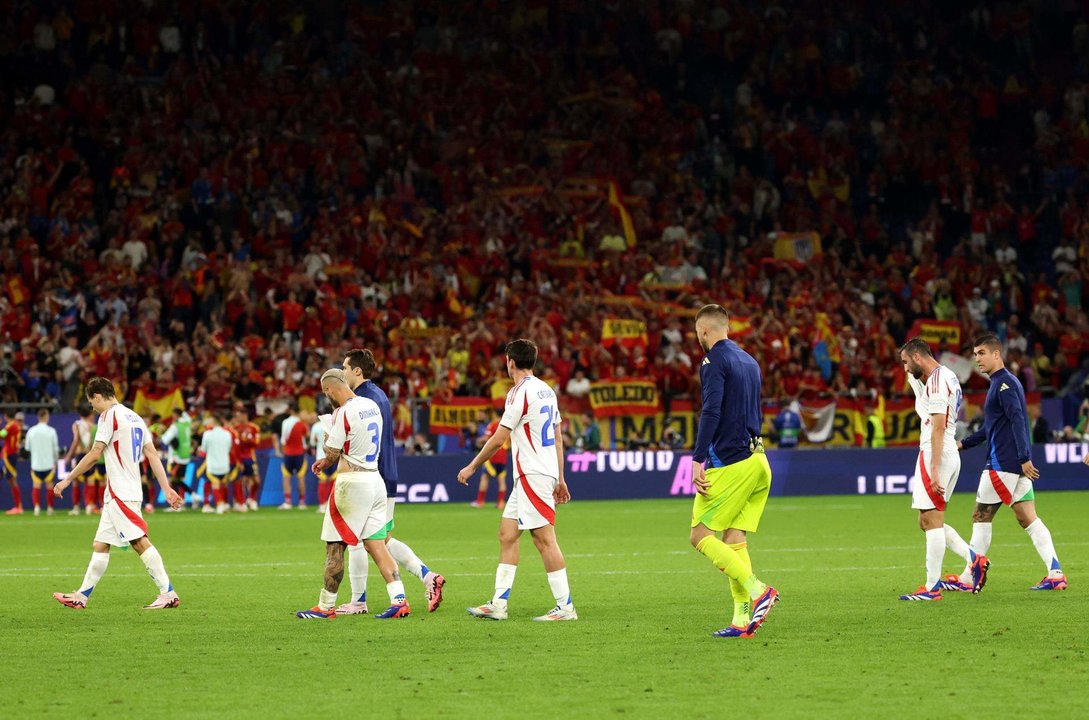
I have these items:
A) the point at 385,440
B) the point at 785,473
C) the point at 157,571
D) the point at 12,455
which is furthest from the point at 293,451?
the point at 385,440

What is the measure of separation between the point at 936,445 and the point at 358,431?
498 centimetres

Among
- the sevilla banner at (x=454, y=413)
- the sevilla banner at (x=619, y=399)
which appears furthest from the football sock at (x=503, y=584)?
the sevilla banner at (x=619, y=399)

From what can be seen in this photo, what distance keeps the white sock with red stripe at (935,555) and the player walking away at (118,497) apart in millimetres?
6550

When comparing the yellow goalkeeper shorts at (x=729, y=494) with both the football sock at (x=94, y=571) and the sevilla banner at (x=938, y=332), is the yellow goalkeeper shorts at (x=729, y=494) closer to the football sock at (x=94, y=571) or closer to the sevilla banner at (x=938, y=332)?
the football sock at (x=94, y=571)

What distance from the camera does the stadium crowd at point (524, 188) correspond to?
34.1 meters

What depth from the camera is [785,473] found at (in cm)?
3145

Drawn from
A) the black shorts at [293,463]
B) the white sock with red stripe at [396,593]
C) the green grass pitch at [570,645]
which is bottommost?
the green grass pitch at [570,645]

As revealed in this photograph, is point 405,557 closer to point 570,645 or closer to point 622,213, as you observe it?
point 570,645

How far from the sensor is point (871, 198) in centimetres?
4262

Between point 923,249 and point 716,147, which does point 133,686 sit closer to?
point 923,249

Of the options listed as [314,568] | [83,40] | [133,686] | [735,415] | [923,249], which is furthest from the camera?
[83,40]

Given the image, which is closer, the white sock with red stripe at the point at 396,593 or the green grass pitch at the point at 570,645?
the green grass pitch at the point at 570,645

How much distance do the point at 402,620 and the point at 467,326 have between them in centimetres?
2253

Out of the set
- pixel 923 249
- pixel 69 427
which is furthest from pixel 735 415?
pixel 923 249
